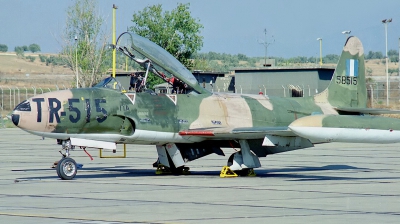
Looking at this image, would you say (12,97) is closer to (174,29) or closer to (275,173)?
(174,29)

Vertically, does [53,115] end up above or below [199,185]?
above

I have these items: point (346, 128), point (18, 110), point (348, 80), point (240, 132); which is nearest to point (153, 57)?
point (240, 132)

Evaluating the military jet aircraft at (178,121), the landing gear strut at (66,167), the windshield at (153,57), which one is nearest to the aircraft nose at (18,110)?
the military jet aircraft at (178,121)

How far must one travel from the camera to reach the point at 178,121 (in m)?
18.3

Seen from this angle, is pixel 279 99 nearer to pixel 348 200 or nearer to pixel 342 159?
pixel 342 159

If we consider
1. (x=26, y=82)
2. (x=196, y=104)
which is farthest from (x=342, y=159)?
(x=26, y=82)

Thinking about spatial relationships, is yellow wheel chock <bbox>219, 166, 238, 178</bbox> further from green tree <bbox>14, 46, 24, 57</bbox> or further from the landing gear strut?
green tree <bbox>14, 46, 24, 57</bbox>

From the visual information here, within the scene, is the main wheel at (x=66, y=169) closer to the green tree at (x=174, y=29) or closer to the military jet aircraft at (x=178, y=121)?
the military jet aircraft at (x=178, y=121)

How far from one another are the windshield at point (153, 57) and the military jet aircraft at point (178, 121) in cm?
2

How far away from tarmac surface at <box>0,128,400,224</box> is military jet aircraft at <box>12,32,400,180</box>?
2.61ft

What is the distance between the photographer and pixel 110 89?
17922 mm

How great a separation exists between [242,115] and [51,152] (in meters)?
10.9

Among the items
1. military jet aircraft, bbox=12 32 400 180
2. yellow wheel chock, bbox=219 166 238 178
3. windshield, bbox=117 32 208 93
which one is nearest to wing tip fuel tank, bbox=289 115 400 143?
military jet aircraft, bbox=12 32 400 180

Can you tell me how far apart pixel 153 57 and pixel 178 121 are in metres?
1.72
